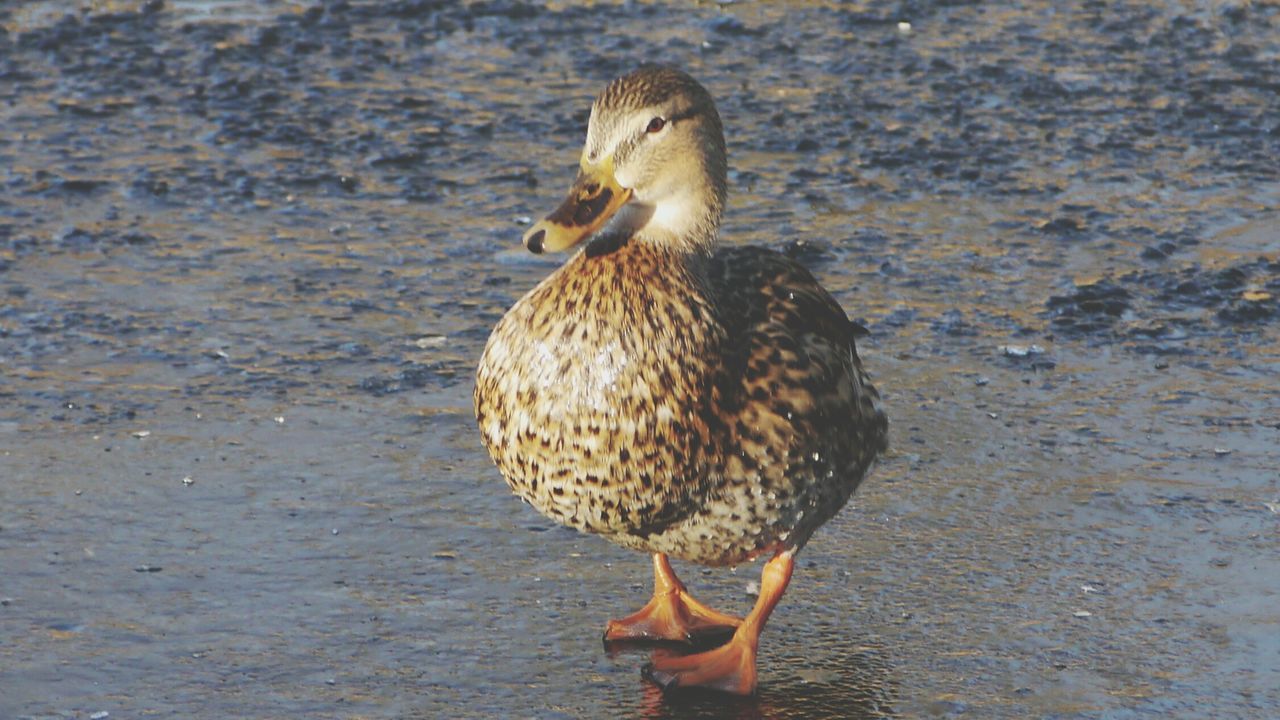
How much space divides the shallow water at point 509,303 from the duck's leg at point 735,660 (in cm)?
5

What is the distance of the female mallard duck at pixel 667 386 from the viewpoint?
4027 mm

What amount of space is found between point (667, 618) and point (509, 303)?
6.80 ft

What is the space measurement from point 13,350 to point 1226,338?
3.90 m

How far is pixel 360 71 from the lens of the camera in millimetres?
8602

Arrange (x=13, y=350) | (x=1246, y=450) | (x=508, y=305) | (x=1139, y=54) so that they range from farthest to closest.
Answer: (x=1139, y=54)
(x=508, y=305)
(x=13, y=350)
(x=1246, y=450)

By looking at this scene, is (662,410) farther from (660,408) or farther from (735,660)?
(735,660)

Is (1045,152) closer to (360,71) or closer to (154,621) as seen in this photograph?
(360,71)

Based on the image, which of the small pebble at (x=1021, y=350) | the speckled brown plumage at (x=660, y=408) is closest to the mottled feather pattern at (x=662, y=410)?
the speckled brown plumage at (x=660, y=408)

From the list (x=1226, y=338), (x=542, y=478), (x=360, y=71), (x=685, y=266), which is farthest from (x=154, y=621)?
(x=360, y=71)

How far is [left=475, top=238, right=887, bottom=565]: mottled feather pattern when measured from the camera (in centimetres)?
402

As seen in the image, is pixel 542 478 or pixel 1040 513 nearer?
pixel 542 478

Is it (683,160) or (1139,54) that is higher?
(683,160)

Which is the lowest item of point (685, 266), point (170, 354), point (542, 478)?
point (170, 354)

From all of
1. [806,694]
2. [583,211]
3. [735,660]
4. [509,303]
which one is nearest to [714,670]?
[735,660]
